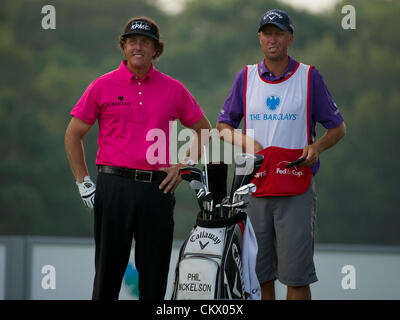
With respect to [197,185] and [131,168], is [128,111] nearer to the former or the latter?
[131,168]

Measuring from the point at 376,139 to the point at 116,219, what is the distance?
804 cm

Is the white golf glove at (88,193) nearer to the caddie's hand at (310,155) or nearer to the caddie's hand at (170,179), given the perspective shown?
the caddie's hand at (170,179)

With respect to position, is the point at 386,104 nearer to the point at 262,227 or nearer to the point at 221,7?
the point at 221,7

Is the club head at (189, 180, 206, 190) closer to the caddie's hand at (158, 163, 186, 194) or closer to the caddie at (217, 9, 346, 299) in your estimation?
the caddie's hand at (158, 163, 186, 194)

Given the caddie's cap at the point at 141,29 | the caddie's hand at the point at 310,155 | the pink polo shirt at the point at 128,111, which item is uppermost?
the caddie's cap at the point at 141,29

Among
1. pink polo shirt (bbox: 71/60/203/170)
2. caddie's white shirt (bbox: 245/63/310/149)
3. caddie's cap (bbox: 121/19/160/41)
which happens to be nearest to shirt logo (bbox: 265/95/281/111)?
caddie's white shirt (bbox: 245/63/310/149)

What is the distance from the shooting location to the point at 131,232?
9.62 feet

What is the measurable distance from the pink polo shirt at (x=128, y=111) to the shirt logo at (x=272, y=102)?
0.40 m

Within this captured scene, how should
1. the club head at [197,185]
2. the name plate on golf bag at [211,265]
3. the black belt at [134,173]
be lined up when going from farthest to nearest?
the black belt at [134,173]
the club head at [197,185]
the name plate on golf bag at [211,265]

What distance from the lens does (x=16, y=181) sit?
36.0 ft

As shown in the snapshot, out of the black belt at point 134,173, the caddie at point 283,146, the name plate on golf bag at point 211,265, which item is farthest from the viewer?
the caddie at point 283,146

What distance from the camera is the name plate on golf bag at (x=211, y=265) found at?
251 cm

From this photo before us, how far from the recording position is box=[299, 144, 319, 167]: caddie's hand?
9.65ft

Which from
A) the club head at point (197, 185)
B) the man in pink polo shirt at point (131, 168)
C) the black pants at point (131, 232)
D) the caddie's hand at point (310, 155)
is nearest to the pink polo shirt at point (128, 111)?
the man in pink polo shirt at point (131, 168)
